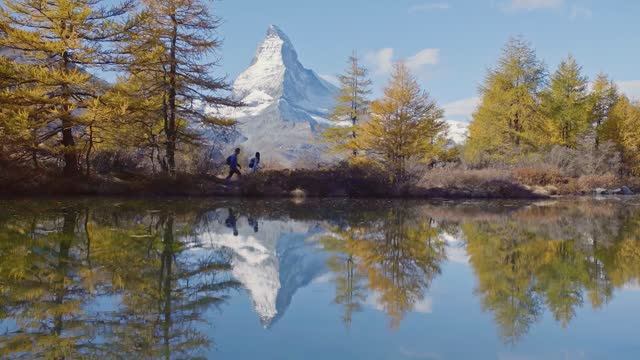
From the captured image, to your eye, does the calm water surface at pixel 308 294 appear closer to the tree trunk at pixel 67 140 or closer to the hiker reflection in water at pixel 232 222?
the hiker reflection in water at pixel 232 222

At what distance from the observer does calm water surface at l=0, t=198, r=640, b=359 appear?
3.60 metres

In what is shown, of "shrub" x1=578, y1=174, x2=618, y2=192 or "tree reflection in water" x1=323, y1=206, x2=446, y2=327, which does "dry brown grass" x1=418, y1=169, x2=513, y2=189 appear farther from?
"tree reflection in water" x1=323, y1=206, x2=446, y2=327

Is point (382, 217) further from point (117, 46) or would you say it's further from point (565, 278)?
point (117, 46)

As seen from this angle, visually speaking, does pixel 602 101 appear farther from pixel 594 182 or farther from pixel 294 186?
pixel 294 186

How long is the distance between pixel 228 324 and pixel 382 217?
9658 mm

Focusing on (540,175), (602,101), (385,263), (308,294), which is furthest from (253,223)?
(602,101)

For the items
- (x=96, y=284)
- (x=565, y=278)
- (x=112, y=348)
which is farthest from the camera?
(x=565, y=278)

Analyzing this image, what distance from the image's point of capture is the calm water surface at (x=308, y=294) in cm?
360

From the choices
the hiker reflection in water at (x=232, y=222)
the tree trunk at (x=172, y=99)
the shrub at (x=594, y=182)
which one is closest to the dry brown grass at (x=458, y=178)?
the shrub at (x=594, y=182)

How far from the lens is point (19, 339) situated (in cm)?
347

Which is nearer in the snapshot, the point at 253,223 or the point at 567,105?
the point at 253,223

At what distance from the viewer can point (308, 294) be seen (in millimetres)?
5281

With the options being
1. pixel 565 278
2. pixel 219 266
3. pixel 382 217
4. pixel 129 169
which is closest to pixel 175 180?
pixel 129 169

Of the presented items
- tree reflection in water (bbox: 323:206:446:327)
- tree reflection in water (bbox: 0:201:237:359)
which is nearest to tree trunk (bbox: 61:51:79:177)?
tree reflection in water (bbox: 0:201:237:359)
